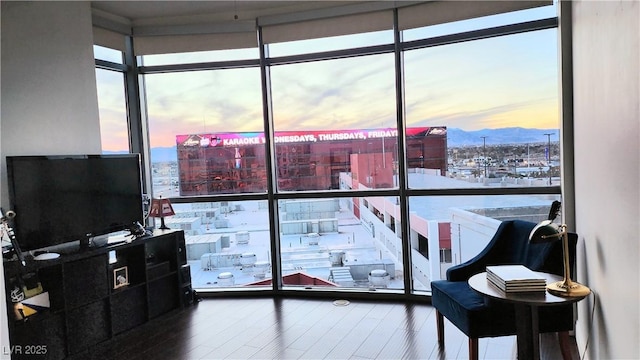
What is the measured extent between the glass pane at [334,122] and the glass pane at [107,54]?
5.48ft

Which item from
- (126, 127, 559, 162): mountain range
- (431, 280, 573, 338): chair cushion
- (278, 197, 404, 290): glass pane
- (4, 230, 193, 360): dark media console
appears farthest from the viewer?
(278, 197, 404, 290): glass pane

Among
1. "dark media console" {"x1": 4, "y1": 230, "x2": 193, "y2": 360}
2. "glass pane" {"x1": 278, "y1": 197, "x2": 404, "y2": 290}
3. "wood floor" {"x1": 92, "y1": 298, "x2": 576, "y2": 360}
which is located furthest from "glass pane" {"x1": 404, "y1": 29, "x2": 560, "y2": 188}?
"dark media console" {"x1": 4, "y1": 230, "x2": 193, "y2": 360}

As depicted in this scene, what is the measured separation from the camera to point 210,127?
481 centimetres

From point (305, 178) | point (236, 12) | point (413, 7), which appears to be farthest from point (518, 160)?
point (236, 12)

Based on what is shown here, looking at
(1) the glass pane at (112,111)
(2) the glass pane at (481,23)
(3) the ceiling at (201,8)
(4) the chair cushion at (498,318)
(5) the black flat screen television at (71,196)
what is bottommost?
(4) the chair cushion at (498,318)

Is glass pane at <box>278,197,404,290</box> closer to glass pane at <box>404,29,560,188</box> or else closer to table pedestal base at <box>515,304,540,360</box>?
glass pane at <box>404,29,560,188</box>

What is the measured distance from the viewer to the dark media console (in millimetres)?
3105

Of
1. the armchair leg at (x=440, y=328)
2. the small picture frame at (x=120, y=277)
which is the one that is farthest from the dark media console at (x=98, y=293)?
the armchair leg at (x=440, y=328)

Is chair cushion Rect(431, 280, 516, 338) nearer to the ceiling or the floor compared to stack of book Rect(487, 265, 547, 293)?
nearer to the floor

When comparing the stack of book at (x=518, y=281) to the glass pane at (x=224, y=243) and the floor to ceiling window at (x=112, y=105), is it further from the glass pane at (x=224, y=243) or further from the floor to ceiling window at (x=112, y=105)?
the floor to ceiling window at (x=112, y=105)

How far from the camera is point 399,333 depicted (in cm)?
353

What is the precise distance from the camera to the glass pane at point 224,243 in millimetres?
4816

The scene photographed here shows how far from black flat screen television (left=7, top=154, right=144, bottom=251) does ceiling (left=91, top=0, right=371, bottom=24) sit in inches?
59.3

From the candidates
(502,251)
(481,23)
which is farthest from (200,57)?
(502,251)
